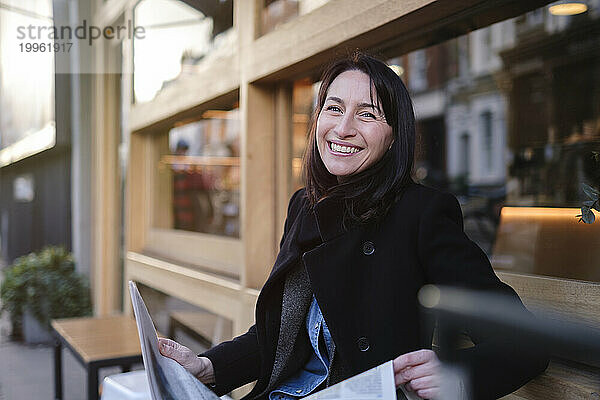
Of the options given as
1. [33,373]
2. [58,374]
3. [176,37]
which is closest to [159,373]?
[58,374]

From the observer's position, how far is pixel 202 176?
455cm

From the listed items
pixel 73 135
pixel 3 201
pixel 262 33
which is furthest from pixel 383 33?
pixel 3 201

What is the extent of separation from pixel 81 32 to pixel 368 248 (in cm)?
262

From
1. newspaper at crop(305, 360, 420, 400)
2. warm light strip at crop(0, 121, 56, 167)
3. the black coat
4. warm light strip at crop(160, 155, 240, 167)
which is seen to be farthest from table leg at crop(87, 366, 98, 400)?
warm light strip at crop(0, 121, 56, 167)

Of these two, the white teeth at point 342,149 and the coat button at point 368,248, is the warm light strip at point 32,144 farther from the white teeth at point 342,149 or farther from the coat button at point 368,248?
the coat button at point 368,248

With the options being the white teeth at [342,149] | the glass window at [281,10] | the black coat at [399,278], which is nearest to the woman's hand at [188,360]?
the black coat at [399,278]

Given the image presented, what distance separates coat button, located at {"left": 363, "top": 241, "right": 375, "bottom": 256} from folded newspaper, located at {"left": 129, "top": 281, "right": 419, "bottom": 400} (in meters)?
0.31

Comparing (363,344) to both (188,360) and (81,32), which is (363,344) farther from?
(81,32)

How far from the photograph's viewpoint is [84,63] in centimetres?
405

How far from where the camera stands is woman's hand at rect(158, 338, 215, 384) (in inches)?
62.3

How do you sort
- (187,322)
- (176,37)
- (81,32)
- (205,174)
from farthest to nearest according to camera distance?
(205,174) < (176,37) < (187,322) < (81,32)

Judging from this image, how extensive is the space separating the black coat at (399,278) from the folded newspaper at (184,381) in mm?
153

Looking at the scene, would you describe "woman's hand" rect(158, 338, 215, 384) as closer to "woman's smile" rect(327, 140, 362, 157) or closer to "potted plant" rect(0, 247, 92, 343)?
"woman's smile" rect(327, 140, 362, 157)

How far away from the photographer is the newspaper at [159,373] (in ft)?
4.32
